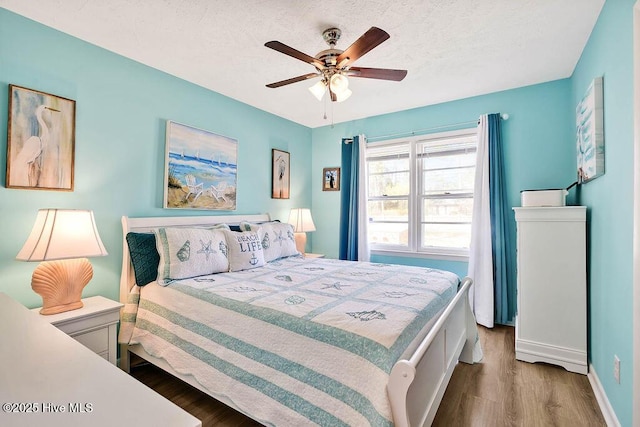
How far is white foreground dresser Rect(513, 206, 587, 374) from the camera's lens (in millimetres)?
2365

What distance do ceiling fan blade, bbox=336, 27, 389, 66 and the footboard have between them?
1.62 m

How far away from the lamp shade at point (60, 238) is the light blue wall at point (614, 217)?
3.09 meters

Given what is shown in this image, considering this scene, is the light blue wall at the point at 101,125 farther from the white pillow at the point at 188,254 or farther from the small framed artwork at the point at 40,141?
the white pillow at the point at 188,254

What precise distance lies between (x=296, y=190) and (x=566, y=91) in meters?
3.33

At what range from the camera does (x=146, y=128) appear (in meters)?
2.70

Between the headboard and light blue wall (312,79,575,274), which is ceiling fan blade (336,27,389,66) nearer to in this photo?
the headboard

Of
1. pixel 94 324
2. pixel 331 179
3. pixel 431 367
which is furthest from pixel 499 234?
Result: pixel 94 324

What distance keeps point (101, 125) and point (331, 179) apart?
2931mm

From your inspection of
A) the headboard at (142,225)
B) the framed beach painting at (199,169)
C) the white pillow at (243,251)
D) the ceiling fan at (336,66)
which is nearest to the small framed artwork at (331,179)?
the framed beach painting at (199,169)

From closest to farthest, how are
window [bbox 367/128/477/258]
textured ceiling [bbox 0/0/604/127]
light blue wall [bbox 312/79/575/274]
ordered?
1. textured ceiling [bbox 0/0/604/127]
2. light blue wall [bbox 312/79/575/274]
3. window [bbox 367/128/477/258]

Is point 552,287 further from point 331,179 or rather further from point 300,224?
point 331,179

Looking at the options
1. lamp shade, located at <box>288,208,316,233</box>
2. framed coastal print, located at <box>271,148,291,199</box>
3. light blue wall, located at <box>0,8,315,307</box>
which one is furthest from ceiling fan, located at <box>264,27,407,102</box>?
lamp shade, located at <box>288,208,316,233</box>

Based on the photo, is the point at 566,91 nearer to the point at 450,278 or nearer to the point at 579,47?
the point at 579,47

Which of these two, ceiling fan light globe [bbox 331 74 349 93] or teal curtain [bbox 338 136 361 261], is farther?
teal curtain [bbox 338 136 361 261]
